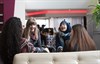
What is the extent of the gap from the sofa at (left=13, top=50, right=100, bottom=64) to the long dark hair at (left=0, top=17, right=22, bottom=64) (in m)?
0.08

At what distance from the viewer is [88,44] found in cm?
270

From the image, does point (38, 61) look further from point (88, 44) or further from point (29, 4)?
point (29, 4)

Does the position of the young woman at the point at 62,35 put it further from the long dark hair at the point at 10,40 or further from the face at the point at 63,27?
the long dark hair at the point at 10,40

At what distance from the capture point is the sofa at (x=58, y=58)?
232 centimetres

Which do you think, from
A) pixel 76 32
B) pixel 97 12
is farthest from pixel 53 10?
pixel 76 32

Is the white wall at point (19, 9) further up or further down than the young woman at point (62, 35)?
further up

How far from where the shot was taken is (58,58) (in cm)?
233

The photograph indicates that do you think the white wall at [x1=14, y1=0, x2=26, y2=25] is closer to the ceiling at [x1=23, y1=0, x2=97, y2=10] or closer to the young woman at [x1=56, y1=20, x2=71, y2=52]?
the ceiling at [x1=23, y1=0, x2=97, y2=10]

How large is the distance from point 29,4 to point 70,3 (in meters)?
1.26

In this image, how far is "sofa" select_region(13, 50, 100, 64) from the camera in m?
2.32

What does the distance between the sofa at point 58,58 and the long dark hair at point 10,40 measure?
0.08 m

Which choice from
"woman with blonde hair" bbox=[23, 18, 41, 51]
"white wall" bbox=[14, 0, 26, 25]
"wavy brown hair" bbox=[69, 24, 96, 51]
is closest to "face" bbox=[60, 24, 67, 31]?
"woman with blonde hair" bbox=[23, 18, 41, 51]

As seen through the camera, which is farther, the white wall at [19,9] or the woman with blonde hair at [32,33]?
the white wall at [19,9]

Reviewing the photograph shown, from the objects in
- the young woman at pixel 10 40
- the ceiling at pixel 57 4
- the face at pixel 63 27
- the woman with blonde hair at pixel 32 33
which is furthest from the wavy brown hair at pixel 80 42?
the ceiling at pixel 57 4
